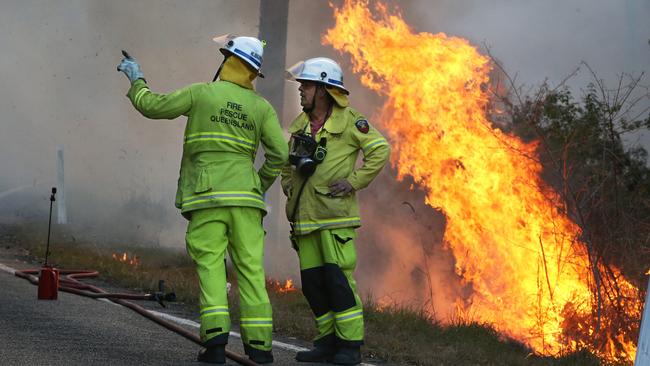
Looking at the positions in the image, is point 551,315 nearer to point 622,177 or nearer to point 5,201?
point 622,177

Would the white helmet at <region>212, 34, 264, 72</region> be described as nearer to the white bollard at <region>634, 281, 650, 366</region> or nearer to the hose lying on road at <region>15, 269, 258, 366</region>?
the hose lying on road at <region>15, 269, 258, 366</region>

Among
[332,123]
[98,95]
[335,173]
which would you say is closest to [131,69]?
[332,123]

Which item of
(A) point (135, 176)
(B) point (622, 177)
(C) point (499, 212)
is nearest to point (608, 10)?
(B) point (622, 177)

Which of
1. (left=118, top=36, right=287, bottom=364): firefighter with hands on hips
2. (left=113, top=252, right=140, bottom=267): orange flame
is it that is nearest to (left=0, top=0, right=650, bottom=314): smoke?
(left=113, top=252, right=140, bottom=267): orange flame

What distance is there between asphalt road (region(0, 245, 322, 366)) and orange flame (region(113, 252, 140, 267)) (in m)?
2.98

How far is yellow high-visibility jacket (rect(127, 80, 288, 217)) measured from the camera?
6.07 m

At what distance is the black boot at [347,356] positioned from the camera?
6.48m

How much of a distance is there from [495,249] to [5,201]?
1103 centimetres

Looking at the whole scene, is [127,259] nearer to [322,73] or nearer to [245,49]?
[322,73]

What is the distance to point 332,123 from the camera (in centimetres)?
679

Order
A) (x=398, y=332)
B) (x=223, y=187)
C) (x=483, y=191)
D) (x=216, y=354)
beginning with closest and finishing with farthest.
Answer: (x=216, y=354), (x=223, y=187), (x=398, y=332), (x=483, y=191)

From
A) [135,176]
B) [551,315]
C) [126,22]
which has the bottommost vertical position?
[551,315]

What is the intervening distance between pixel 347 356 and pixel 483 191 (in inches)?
147

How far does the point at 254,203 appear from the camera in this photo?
6.20 meters
